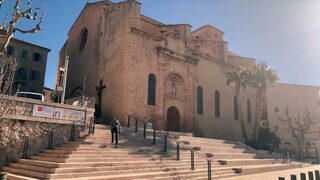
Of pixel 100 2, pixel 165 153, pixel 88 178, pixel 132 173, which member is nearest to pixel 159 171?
pixel 132 173

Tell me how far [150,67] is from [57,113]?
11350mm

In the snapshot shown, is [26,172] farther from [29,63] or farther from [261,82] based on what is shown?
[261,82]

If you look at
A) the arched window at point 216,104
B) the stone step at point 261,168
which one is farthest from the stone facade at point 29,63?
the stone step at point 261,168

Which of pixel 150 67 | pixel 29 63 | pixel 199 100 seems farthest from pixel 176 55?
pixel 29 63

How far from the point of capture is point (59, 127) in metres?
12.9

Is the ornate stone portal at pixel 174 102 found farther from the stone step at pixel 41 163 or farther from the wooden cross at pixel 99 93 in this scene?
the stone step at pixel 41 163

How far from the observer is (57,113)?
13.0 meters

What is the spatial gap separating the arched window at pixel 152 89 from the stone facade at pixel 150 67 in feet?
0.51

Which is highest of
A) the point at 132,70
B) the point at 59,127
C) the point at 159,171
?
the point at 132,70

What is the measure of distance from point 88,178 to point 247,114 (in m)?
26.9

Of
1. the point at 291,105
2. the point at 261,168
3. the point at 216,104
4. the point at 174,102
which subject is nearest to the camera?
the point at 261,168

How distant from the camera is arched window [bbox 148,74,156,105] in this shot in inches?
895

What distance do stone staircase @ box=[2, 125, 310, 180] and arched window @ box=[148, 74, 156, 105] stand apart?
6.65m

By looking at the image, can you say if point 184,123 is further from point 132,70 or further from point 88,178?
point 88,178
